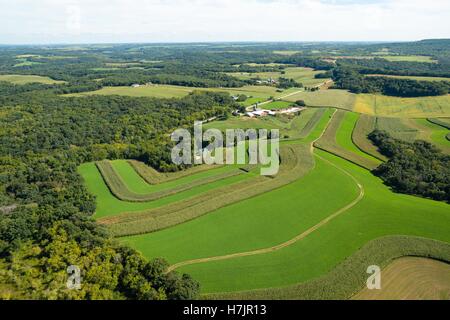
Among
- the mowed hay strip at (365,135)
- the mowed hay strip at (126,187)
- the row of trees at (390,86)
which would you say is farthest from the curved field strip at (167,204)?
the row of trees at (390,86)

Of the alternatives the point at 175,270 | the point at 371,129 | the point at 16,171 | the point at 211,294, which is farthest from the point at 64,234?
the point at 371,129

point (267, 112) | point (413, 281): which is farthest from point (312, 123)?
point (413, 281)

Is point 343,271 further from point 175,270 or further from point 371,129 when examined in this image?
point 371,129

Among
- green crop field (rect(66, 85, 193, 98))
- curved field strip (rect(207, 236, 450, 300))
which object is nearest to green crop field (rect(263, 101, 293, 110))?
green crop field (rect(66, 85, 193, 98))

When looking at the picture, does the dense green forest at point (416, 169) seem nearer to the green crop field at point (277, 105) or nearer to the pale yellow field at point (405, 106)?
the pale yellow field at point (405, 106)

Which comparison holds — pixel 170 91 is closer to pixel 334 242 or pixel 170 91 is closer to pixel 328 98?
pixel 328 98
